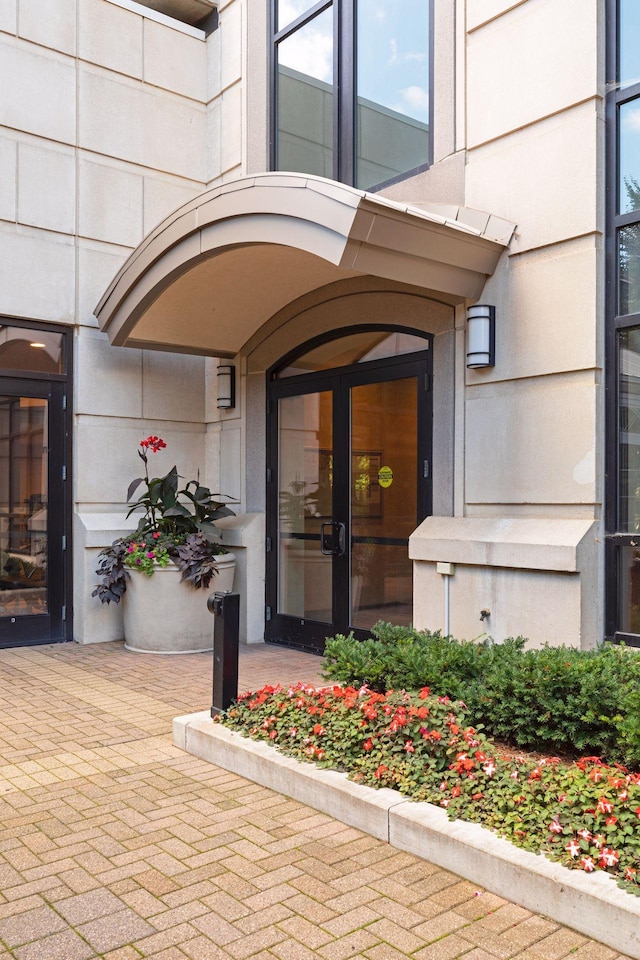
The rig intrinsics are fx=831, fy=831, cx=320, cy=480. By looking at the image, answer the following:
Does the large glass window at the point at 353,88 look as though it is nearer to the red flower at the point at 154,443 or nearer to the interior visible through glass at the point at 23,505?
the red flower at the point at 154,443

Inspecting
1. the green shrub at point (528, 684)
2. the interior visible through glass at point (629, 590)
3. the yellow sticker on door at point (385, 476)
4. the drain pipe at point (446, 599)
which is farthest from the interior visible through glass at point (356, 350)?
the green shrub at point (528, 684)

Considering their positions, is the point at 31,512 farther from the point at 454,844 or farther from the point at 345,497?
the point at 454,844

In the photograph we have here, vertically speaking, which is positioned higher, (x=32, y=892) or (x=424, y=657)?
(x=424, y=657)

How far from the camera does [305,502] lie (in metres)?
8.17

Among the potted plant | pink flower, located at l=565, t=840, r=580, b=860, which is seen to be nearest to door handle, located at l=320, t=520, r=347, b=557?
the potted plant

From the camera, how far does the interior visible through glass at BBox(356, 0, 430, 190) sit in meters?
6.98

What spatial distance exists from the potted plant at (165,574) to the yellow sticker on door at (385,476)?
180cm

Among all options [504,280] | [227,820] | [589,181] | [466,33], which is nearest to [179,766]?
[227,820]

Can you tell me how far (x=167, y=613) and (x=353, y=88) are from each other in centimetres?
515

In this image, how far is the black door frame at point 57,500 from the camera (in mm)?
8250

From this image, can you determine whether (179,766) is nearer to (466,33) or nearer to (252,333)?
(252,333)

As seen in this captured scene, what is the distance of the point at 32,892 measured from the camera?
10.4ft

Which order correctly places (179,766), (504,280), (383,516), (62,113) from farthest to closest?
(62,113), (383,516), (504,280), (179,766)

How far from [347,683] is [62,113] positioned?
259 inches
